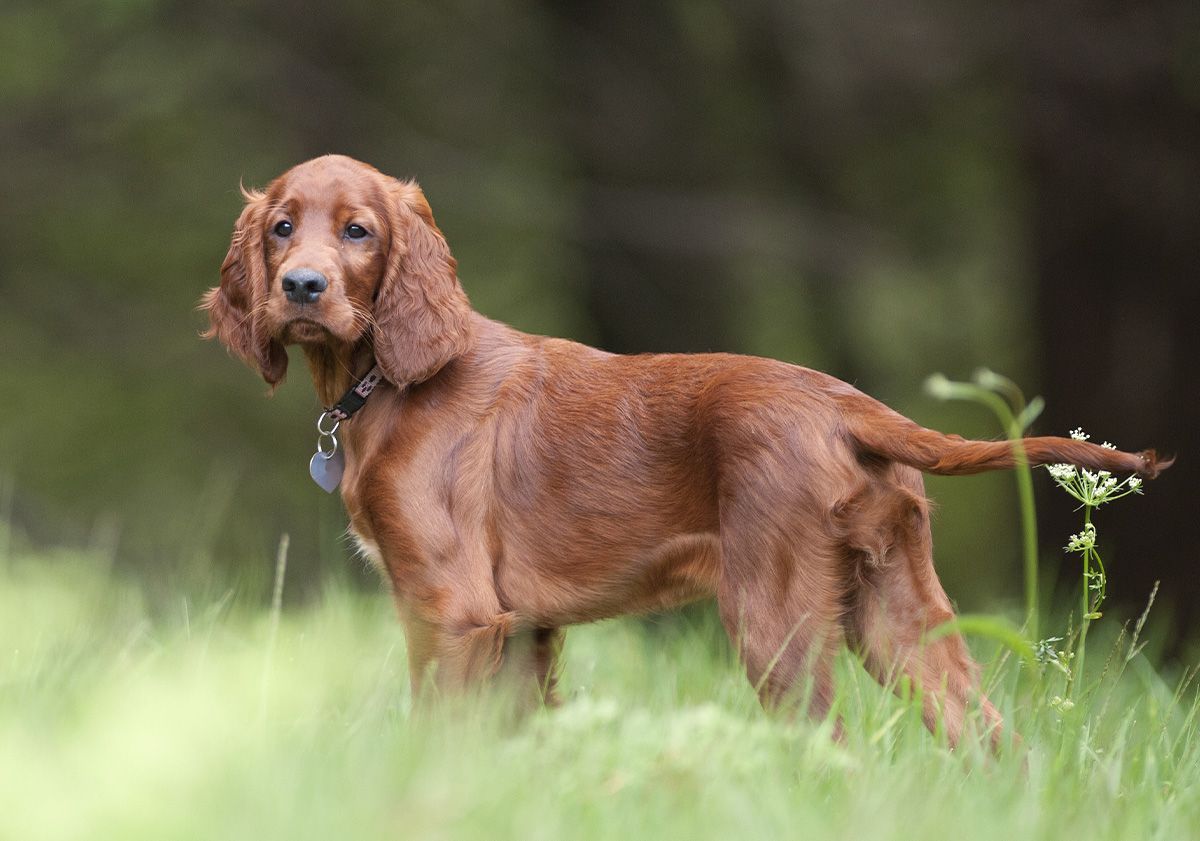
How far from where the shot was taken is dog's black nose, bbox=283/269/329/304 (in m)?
3.83

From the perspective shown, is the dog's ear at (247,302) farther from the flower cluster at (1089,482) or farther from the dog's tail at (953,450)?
the flower cluster at (1089,482)

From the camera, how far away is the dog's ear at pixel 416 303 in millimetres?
4016

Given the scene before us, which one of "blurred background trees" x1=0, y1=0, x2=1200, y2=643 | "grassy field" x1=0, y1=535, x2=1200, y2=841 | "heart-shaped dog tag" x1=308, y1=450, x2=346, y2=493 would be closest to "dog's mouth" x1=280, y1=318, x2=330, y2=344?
"heart-shaped dog tag" x1=308, y1=450, x2=346, y2=493

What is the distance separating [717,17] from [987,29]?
1993 millimetres

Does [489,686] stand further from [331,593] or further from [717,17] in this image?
[717,17]

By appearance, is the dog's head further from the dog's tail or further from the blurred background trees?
the blurred background trees

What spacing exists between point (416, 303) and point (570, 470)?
26.3 inches

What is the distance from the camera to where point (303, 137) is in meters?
9.66

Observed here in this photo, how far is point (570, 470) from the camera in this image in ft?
13.0

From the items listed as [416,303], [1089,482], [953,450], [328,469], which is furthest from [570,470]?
[1089,482]

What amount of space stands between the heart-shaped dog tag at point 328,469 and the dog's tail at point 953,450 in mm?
1564

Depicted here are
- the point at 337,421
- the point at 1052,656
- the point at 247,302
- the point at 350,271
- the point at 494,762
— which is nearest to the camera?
the point at 494,762

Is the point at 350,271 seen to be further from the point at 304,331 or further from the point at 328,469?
the point at 328,469

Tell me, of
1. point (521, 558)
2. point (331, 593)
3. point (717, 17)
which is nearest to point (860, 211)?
point (717, 17)
